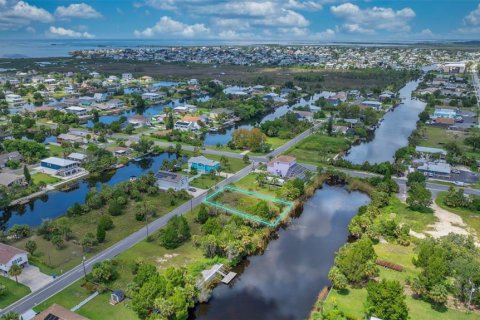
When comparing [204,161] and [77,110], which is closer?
[204,161]

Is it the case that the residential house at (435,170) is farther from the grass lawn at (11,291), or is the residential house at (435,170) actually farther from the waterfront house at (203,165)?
the grass lawn at (11,291)

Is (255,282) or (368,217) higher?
(368,217)

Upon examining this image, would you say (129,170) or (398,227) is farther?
(129,170)

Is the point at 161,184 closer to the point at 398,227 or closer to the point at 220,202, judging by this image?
the point at 220,202

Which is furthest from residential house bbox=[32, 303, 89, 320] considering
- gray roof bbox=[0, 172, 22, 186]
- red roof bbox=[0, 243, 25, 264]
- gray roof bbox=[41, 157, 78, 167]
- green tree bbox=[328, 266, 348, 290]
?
gray roof bbox=[41, 157, 78, 167]

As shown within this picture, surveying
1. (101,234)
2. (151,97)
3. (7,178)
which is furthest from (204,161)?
(151,97)

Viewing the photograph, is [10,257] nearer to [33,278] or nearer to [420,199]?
[33,278]

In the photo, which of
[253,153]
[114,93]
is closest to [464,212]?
[253,153]

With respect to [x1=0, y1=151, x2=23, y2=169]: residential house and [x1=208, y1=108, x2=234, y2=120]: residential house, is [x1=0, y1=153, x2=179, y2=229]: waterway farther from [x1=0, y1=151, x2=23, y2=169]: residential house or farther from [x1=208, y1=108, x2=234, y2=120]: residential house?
[x1=208, y1=108, x2=234, y2=120]: residential house
